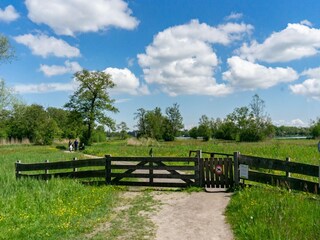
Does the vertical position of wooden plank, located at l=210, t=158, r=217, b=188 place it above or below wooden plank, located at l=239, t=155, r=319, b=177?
below

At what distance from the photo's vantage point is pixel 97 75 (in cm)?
5875

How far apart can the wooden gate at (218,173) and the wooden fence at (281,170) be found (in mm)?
296

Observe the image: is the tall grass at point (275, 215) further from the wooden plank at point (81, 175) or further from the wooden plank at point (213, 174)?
the wooden plank at point (81, 175)

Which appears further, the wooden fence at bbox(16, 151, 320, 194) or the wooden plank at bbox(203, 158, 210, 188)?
the wooden plank at bbox(203, 158, 210, 188)

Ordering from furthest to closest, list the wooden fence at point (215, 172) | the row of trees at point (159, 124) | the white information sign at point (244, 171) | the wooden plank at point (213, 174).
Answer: the row of trees at point (159, 124) < the wooden plank at point (213, 174) < the white information sign at point (244, 171) < the wooden fence at point (215, 172)

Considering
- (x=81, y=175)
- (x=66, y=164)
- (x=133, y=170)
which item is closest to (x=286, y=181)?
(x=133, y=170)

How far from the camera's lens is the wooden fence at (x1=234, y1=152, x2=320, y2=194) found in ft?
32.1

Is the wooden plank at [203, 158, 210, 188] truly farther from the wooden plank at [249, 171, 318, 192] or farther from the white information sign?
the wooden plank at [249, 171, 318, 192]

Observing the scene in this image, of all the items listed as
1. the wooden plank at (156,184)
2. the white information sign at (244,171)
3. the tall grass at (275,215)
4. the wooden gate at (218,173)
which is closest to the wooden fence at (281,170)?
the white information sign at (244,171)

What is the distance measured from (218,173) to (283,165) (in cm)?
264

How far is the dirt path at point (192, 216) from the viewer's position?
24.7 ft

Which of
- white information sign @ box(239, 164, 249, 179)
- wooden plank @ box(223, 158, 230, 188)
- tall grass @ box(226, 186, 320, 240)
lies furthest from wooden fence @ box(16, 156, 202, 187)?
tall grass @ box(226, 186, 320, 240)

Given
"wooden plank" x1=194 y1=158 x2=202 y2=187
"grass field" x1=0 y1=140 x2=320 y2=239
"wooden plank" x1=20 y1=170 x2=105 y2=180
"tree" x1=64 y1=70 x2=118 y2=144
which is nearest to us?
"grass field" x1=0 y1=140 x2=320 y2=239

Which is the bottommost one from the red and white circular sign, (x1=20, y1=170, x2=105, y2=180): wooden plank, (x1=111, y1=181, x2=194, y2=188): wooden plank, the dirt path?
the dirt path
